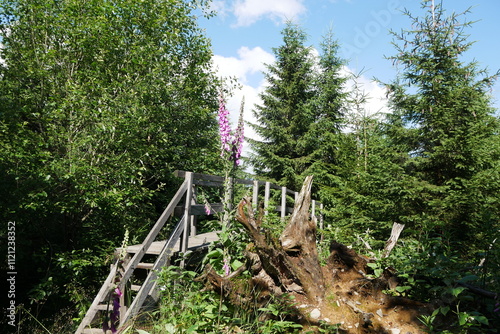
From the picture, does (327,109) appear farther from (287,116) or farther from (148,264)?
(148,264)

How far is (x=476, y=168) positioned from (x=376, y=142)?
8.74 ft

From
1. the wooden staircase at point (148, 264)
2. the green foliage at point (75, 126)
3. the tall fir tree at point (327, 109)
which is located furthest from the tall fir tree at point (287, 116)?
the wooden staircase at point (148, 264)

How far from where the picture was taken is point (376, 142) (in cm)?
955

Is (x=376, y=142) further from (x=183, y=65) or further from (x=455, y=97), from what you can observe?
(x=183, y=65)

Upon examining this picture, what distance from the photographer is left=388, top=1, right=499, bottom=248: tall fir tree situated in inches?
287

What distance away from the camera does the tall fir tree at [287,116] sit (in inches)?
589

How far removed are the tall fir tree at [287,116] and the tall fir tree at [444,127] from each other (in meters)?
6.20

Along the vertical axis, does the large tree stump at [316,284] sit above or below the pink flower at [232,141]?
below

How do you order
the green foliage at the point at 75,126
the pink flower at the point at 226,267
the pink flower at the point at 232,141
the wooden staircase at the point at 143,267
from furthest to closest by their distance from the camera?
the green foliage at the point at 75,126 < the pink flower at the point at 232,141 < the wooden staircase at the point at 143,267 < the pink flower at the point at 226,267

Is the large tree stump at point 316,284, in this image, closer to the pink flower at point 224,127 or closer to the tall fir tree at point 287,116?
the pink flower at point 224,127

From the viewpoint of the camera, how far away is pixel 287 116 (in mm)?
15703

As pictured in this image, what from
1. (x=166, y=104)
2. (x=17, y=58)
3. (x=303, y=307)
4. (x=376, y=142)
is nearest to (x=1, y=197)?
(x=17, y=58)

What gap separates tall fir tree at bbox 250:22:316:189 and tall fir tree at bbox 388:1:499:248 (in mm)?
6201

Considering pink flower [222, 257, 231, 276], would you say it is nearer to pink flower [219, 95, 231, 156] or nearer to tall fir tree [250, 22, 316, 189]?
pink flower [219, 95, 231, 156]
